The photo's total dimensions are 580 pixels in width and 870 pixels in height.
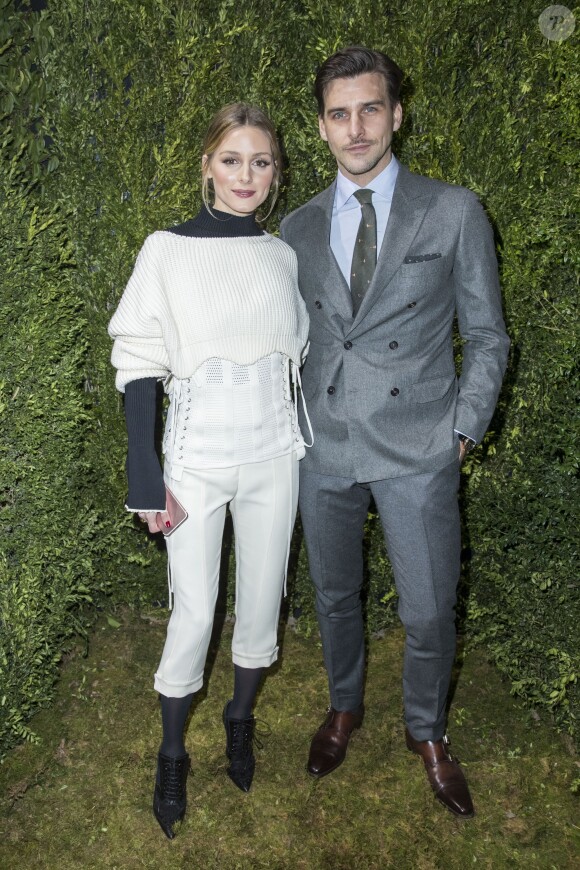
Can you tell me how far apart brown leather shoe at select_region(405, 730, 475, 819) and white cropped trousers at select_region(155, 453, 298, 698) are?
1.06 m

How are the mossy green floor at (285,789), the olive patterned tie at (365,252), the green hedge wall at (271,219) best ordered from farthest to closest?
the green hedge wall at (271,219), the mossy green floor at (285,789), the olive patterned tie at (365,252)

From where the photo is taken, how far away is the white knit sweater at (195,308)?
359 cm

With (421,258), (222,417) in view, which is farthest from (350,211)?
(222,417)

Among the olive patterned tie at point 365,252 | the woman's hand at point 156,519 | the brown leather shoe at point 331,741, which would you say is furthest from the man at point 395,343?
the woman's hand at point 156,519

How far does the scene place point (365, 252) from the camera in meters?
3.82

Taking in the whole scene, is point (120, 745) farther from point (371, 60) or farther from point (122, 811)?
point (371, 60)

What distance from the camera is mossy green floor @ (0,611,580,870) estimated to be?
155 inches

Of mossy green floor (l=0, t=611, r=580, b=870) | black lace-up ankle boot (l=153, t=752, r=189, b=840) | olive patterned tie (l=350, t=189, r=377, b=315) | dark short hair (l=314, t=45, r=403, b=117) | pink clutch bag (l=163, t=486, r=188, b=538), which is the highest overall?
dark short hair (l=314, t=45, r=403, b=117)

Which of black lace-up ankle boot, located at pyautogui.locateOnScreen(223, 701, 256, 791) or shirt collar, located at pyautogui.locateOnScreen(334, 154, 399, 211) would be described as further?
black lace-up ankle boot, located at pyautogui.locateOnScreen(223, 701, 256, 791)

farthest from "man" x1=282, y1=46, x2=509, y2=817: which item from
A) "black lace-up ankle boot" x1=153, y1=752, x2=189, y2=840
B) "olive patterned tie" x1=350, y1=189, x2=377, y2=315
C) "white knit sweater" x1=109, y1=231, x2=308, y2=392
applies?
"black lace-up ankle boot" x1=153, y1=752, x2=189, y2=840

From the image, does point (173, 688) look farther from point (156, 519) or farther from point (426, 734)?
point (426, 734)

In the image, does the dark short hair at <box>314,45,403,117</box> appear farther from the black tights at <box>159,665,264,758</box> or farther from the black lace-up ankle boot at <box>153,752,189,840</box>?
the black lace-up ankle boot at <box>153,752,189,840</box>

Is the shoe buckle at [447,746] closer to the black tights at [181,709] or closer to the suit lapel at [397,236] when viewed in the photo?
the black tights at [181,709]

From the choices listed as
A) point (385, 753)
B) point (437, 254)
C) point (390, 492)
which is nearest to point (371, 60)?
point (437, 254)
